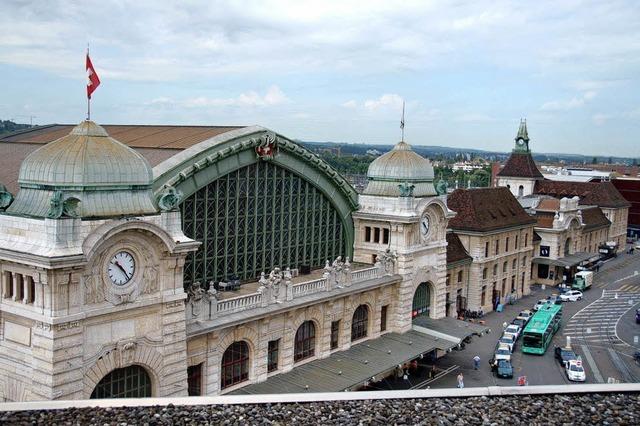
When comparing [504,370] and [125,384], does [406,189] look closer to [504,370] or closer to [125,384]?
[504,370]

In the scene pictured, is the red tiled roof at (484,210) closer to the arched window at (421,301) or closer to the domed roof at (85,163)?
the arched window at (421,301)

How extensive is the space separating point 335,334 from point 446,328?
12288 millimetres

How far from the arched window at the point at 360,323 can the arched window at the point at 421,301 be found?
6.16 m

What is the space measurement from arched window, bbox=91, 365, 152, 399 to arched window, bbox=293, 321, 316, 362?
13803 millimetres

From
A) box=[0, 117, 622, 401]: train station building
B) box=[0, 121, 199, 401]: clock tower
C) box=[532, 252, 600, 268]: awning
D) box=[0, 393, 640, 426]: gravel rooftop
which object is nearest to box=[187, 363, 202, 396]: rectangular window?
box=[0, 117, 622, 401]: train station building

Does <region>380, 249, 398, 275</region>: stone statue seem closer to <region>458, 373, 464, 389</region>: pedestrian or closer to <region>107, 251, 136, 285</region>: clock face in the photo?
<region>458, 373, 464, 389</region>: pedestrian

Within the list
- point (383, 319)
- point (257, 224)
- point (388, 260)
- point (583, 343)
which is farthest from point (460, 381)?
point (583, 343)

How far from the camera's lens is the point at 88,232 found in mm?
32969

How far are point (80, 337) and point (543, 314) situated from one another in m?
52.3

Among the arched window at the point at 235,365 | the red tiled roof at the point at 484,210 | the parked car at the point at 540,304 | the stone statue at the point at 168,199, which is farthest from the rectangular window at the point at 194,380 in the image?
the parked car at the point at 540,304

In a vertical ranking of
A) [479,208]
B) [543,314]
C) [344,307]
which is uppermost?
[479,208]

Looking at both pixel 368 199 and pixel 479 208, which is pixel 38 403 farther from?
pixel 479 208

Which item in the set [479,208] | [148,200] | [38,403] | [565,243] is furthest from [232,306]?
[565,243]

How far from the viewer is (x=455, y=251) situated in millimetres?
75375
